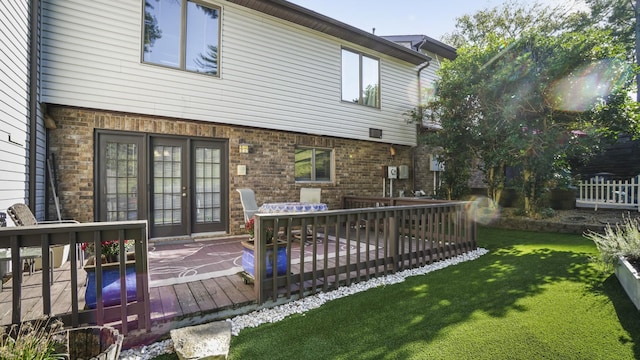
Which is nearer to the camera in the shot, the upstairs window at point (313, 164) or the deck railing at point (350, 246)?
the deck railing at point (350, 246)

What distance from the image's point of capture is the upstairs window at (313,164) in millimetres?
7871

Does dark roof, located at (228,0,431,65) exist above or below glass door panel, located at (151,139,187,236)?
above

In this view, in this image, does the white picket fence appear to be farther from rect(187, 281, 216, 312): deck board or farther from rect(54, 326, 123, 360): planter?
rect(54, 326, 123, 360): planter

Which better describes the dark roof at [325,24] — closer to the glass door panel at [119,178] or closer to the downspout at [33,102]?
the downspout at [33,102]

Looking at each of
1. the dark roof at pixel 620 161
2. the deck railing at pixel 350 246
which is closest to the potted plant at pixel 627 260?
the deck railing at pixel 350 246

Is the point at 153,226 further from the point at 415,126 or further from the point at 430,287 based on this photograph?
the point at 415,126

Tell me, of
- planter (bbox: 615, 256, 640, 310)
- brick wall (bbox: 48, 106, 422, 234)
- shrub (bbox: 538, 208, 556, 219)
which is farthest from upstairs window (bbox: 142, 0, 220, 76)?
shrub (bbox: 538, 208, 556, 219)

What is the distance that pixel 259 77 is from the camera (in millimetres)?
6707

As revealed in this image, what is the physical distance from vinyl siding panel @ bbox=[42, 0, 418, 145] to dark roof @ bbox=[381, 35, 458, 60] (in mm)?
1404

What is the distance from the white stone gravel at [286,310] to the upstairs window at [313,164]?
4.21 meters

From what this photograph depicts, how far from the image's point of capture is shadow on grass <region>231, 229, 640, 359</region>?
7.59ft

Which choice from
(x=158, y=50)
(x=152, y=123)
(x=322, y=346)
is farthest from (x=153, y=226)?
(x=322, y=346)

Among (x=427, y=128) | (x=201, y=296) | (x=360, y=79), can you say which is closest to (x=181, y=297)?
(x=201, y=296)

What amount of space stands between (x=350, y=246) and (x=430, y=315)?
6.18 ft
